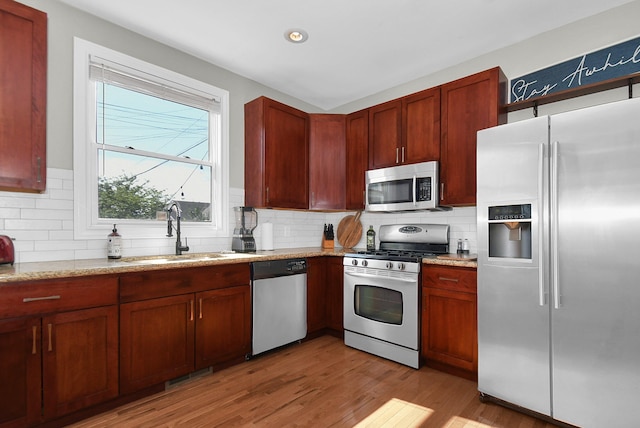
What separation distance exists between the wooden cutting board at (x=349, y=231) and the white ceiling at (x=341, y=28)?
1647 mm

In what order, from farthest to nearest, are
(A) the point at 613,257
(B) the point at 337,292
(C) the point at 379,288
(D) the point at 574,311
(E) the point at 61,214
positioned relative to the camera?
(B) the point at 337,292, (C) the point at 379,288, (E) the point at 61,214, (D) the point at 574,311, (A) the point at 613,257

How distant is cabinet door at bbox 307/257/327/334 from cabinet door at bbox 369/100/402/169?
1.20 metres

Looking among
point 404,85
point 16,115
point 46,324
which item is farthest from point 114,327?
point 404,85

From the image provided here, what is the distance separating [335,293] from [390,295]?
71 centimetres

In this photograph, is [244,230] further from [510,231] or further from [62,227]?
[510,231]

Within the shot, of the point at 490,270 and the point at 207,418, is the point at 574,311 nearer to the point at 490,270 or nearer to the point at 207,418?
the point at 490,270

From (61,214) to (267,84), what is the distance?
7.72ft

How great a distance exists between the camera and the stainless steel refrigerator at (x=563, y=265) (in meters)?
1.70

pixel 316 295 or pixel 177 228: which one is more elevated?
pixel 177 228

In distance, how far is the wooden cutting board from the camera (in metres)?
3.98

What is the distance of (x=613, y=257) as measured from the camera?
1.73m

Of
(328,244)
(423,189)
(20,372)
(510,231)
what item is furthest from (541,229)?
(20,372)

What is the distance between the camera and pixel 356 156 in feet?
12.1

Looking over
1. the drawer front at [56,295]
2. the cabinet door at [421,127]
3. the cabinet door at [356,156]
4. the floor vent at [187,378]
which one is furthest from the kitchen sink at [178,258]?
the cabinet door at [421,127]
